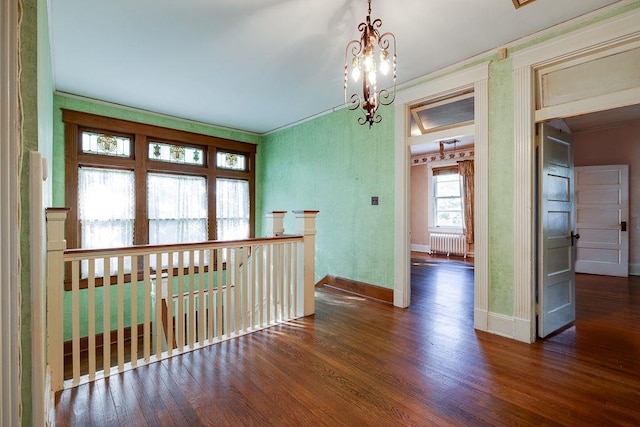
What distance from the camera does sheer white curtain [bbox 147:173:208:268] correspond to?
5.15m

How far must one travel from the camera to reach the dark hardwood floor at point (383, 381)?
1.82 metres

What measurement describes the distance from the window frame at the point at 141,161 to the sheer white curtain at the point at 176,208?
3.7 inches

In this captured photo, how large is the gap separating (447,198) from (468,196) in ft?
2.38

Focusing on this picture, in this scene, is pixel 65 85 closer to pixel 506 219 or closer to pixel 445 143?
pixel 506 219

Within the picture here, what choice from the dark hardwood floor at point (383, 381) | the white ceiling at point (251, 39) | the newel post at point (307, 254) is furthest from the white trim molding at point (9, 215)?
the newel post at point (307, 254)

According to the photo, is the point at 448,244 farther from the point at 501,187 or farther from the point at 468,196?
the point at 501,187

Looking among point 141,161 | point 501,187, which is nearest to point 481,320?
point 501,187

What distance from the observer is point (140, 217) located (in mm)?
4965

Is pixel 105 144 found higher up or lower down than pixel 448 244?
higher up

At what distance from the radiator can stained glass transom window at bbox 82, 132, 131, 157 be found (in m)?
7.22

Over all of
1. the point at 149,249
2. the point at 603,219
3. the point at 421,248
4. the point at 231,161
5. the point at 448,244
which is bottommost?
the point at 421,248

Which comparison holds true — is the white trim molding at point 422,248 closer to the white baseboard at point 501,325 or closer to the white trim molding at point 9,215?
the white baseboard at point 501,325

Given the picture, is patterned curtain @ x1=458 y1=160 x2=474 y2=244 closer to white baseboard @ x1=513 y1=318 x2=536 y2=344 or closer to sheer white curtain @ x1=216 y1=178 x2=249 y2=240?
white baseboard @ x1=513 y1=318 x2=536 y2=344

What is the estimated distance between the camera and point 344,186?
4.71 metres
